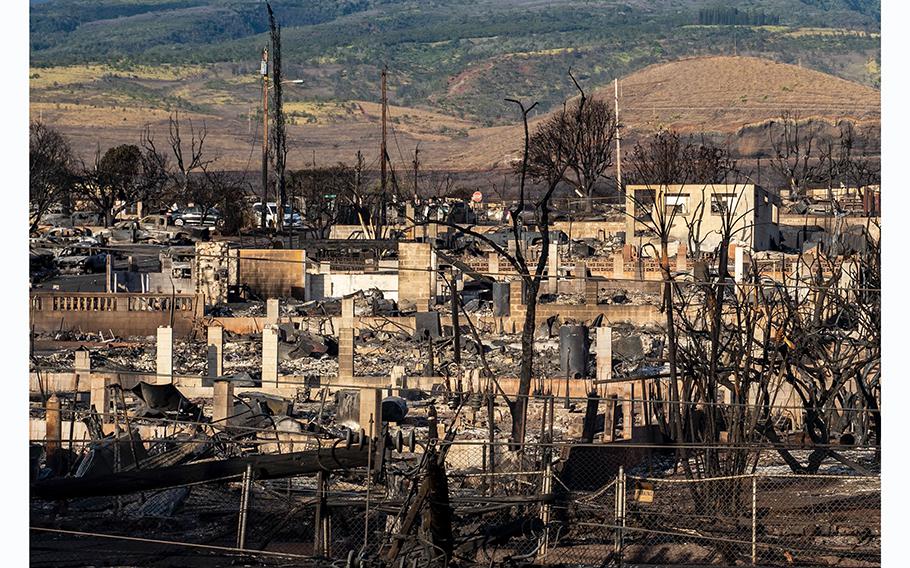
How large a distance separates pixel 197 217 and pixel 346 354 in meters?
36.9

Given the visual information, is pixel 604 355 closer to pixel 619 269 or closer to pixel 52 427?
pixel 52 427

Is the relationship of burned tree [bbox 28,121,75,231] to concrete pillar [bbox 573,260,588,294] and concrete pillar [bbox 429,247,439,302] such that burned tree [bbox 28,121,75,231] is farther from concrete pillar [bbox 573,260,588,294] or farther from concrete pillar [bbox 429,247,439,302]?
concrete pillar [bbox 573,260,588,294]

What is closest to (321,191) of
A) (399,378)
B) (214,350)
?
(214,350)

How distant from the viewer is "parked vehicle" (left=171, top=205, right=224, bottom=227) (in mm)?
53156

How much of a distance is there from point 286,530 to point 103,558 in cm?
172

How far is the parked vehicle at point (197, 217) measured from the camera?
53156 millimetres

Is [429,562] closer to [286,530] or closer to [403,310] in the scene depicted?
[286,530]

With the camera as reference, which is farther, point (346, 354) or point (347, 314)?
point (347, 314)

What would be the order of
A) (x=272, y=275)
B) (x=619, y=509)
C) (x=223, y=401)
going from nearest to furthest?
1. (x=619, y=509)
2. (x=223, y=401)
3. (x=272, y=275)

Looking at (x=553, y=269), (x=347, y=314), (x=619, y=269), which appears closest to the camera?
(x=347, y=314)

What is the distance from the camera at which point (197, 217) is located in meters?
57.0

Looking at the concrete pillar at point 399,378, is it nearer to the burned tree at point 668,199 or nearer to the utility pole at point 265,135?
the burned tree at point 668,199

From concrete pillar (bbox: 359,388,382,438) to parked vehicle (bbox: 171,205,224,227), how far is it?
33833mm

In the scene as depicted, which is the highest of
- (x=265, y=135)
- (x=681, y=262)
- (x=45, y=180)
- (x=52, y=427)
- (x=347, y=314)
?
(x=265, y=135)
